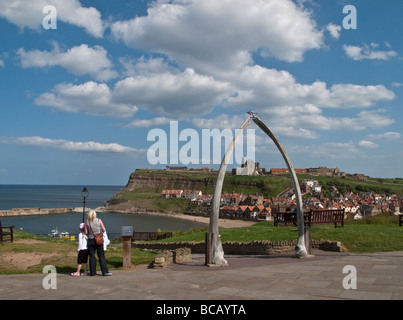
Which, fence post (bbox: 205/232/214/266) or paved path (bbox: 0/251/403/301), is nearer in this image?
paved path (bbox: 0/251/403/301)

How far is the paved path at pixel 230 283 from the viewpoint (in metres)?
7.00

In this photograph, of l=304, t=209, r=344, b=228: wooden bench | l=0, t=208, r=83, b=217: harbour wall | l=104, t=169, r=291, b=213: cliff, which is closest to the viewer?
l=304, t=209, r=344, b=228: wooden bench

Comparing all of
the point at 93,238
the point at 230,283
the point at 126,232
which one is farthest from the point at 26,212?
the point at 230,283

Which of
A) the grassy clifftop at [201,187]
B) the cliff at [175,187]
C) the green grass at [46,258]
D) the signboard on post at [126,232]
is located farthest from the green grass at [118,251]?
the grassy clifftop at [201,187]

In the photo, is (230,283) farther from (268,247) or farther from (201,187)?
(201,187)

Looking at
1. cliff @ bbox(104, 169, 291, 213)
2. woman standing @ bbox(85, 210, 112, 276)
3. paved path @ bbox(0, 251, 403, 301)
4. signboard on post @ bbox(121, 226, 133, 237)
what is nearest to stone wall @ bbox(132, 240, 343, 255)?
paved path @ bbox(0, 251, 403, 301)

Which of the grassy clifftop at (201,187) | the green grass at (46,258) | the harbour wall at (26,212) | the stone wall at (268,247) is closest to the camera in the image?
the green grass at (46,258)

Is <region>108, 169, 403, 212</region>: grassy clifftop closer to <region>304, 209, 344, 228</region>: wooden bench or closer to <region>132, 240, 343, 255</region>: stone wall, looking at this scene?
<region>304, 209, 344, 228</region>: wooden bench

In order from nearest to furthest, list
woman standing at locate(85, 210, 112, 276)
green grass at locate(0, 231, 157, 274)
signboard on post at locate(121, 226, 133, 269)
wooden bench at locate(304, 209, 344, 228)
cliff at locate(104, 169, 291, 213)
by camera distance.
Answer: woman standing at locate(85, 210, 112, 276)
green grass at locate(0, 231, 157, 274)
signboard on post at locate(121, 226, 133, 269)
wooden bench at locate(304, 209, 344, 228)
cliff at locate(104, 169, 291, 213)

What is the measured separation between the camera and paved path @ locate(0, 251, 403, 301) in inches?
276

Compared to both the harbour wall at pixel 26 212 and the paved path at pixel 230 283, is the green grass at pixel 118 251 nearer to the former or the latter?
the paved path at pixel 230 283

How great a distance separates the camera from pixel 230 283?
838cm
